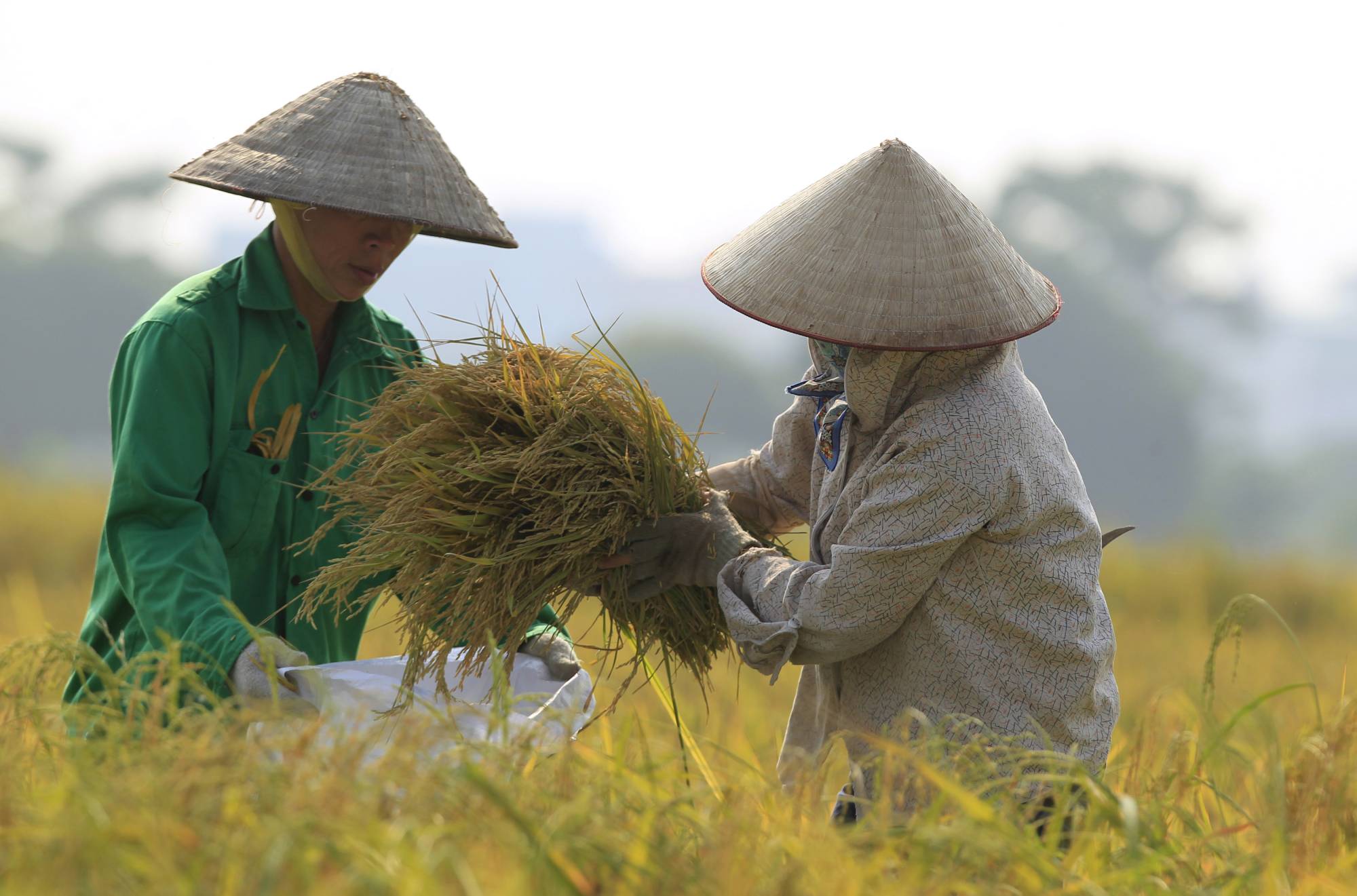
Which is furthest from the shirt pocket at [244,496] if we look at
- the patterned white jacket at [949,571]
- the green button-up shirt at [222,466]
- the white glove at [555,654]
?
the patterned white jacket at [949,571]

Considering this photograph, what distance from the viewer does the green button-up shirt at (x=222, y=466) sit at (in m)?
2.51

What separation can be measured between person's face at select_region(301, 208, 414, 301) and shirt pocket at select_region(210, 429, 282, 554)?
0.42m

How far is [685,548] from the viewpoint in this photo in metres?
2.43

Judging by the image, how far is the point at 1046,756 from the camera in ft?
6.87

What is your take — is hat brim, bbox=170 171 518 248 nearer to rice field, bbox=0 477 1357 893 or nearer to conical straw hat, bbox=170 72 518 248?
conical straw hat, bbox=170 72 518 248

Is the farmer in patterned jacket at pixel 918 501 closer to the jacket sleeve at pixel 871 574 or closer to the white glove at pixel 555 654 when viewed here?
the jacket sleeve at pixel 871 574

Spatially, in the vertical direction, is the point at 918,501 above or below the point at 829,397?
below

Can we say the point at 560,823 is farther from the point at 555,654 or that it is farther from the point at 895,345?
the point at 555,654

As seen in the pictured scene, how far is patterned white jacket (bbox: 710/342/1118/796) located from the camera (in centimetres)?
212

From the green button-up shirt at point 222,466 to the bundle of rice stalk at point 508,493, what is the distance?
6.6 inches

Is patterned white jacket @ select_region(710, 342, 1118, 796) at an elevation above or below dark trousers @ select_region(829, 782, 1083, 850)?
above

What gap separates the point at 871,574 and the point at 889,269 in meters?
0.56

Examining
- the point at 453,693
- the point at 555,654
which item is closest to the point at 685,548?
the point at 555,654

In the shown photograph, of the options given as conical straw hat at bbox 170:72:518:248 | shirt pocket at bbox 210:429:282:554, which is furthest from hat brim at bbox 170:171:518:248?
shirt pocket at bbox 210:429:282:554
